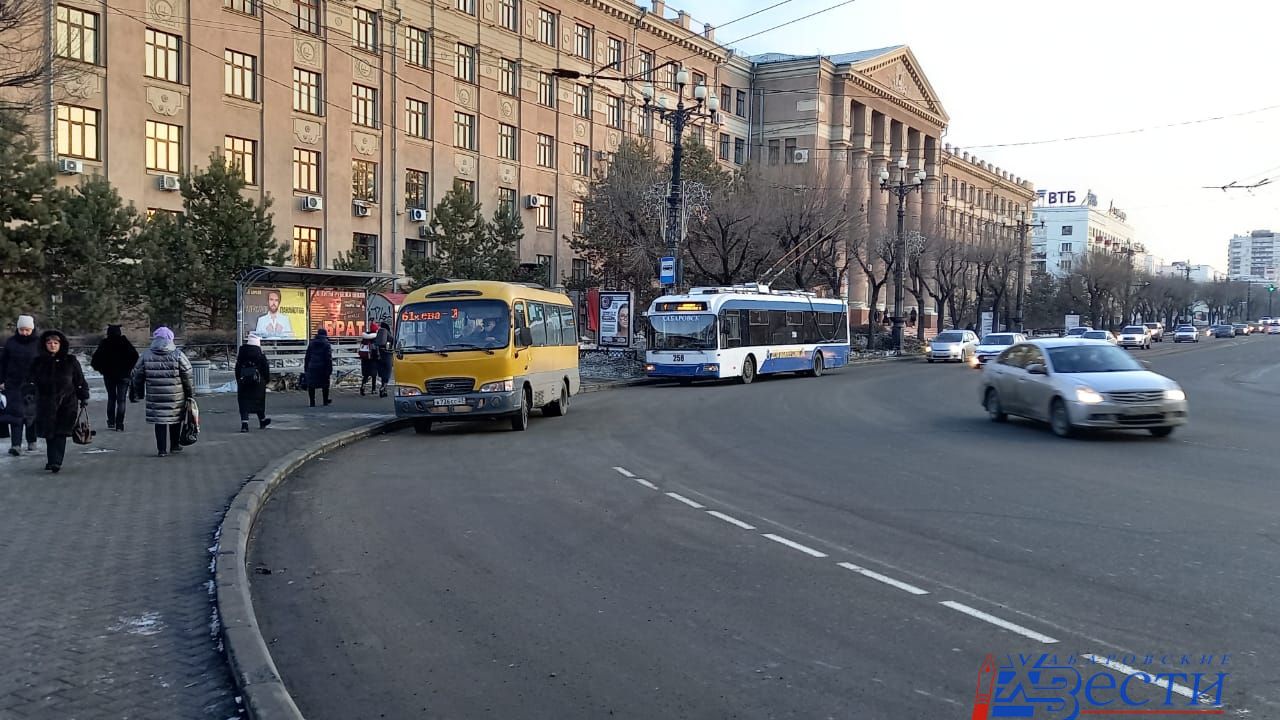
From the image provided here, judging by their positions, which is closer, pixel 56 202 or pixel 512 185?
pixel 56 202

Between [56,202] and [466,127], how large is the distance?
2483 centimetres

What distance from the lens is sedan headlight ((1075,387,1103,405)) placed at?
15.3 m

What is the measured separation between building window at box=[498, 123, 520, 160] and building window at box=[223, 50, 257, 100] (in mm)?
13824

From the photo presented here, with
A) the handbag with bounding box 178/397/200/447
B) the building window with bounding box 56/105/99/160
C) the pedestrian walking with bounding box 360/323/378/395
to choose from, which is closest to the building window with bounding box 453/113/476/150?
the building window with bounding box 56/105/99/160

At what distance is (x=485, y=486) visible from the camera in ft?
37.3

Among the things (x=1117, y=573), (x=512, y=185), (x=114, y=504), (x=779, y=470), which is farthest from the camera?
(x=512, y=185)

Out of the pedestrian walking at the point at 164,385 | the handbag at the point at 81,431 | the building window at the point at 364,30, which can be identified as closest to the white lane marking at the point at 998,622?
the pedestrian walking at the point at 164,385

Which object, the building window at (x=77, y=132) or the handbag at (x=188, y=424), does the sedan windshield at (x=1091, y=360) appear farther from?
the building window at (x=77, y=132)

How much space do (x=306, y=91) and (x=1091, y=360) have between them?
3407 cm

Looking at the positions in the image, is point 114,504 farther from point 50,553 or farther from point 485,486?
point 485,486

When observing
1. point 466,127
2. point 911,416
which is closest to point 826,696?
point 911,416

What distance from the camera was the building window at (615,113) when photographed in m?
57.0

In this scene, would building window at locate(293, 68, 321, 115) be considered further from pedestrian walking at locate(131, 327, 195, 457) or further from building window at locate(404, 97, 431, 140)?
pedestrian walking at locate(131, 327, 195, 457)

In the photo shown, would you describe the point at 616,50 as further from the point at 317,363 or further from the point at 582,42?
the point at 317,363
